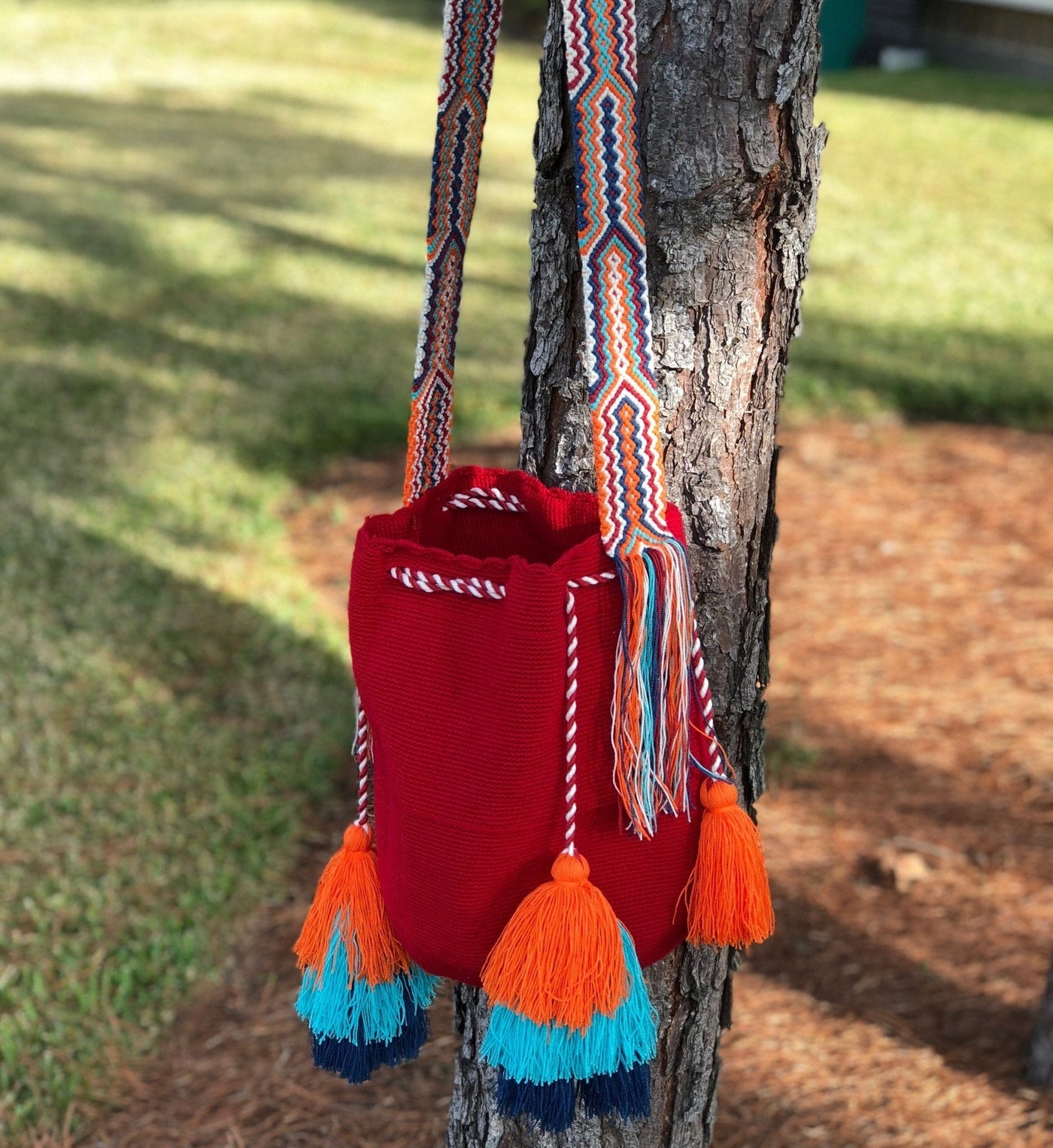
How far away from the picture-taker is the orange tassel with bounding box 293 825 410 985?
1.42m

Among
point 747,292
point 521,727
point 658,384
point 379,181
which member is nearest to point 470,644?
point 521,727

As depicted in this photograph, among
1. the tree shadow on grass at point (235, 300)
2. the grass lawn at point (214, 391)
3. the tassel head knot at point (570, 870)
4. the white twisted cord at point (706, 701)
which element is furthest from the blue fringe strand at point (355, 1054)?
the tree shadow on grass at point (235, 300)

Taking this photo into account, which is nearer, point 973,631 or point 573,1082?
point 573,1082

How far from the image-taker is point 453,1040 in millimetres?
2438

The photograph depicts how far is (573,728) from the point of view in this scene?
1.24m

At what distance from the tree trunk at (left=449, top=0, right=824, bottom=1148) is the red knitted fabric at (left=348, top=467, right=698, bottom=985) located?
8.0 inches

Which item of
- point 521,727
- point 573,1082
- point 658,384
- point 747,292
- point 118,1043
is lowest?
point 118,1043

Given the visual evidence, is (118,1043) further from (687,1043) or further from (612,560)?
(612,560)

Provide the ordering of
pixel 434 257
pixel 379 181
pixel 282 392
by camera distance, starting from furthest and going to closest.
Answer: pixel 379 181 → pixel 282 392 → pixel 434 257

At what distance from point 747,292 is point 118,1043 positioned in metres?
1.90

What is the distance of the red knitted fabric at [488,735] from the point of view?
48.2 inches

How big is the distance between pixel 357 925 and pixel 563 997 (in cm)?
30

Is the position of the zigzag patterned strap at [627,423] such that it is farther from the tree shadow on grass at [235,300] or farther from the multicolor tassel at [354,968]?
the tree shadow on grass at [235,300]

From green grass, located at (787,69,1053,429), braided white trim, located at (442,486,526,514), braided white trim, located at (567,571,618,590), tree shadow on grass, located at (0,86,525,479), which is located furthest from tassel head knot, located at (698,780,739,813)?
green grass, located at (787,69,1053,429)
